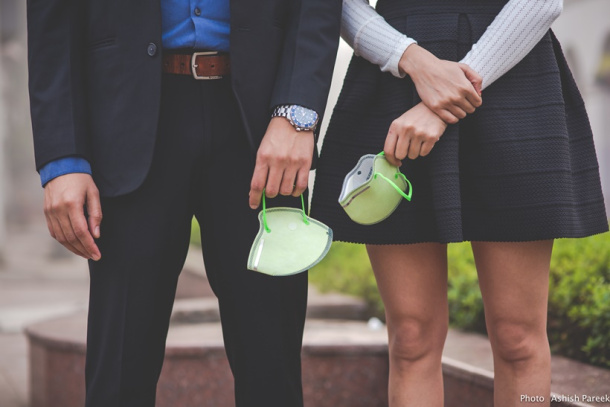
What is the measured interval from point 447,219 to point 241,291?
1.75 feet

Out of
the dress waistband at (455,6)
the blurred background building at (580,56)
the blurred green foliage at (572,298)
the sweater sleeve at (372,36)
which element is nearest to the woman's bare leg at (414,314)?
the sweater sleeve at (372,36)

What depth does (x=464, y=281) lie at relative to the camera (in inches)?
153

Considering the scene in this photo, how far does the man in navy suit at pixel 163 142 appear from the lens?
1794mm

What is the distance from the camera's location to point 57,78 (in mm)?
1810

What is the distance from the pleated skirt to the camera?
1969mm

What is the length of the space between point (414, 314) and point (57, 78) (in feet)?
3.51

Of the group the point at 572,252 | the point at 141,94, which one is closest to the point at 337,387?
the point at 572,252

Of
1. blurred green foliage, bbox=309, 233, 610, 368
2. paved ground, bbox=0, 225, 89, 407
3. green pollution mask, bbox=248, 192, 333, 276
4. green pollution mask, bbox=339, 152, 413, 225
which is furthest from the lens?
paved ground, bbox=0, 225, 89, 407

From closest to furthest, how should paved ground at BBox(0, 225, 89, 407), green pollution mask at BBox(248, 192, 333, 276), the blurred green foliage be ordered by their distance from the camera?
green pollution mask at BBox(248, 192, 333, 276)
the blurred green foliage
paved ground at BBox(0, 225, 89, 407)

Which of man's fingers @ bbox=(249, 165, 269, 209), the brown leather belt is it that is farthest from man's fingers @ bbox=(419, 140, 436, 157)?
the brown leather belt

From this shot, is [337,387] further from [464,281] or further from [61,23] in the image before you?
[61,23]

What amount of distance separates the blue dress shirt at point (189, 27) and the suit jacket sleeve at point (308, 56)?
0.17 m

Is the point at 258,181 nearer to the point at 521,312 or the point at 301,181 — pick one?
the point at 301,181

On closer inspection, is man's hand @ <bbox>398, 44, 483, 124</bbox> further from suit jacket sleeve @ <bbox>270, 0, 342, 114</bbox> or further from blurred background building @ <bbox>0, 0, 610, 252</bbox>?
blurred background building @ <bbox>0, 0, 610, 252</bbox>
